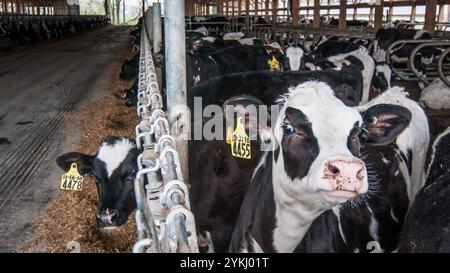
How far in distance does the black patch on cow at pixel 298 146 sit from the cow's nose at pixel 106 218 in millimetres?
1727

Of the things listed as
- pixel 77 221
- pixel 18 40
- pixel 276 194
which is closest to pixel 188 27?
pixel 18 40

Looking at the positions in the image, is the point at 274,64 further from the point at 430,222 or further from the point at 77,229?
the point at 430,222

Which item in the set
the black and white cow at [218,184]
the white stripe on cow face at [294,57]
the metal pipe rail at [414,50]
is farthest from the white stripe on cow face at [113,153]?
the white stripe on cow face at [294,57]

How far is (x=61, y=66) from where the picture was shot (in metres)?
15.1

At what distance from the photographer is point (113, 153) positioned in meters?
3.94

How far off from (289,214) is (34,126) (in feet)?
20.3

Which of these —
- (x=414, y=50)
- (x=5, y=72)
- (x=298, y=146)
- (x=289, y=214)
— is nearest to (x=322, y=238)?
(x=289, y=214)

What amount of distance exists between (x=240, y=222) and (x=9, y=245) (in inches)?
85.0

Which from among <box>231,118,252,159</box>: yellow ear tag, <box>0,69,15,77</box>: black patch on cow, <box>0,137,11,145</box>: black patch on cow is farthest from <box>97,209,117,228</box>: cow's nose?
<box>0,69,15,77</box>: black patch on cow

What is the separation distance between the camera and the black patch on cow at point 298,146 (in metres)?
2.41

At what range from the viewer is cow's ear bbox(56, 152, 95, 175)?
3781 mm

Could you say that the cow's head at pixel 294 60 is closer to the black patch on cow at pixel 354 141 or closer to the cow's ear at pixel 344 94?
the cow's ear at pixel 344 94

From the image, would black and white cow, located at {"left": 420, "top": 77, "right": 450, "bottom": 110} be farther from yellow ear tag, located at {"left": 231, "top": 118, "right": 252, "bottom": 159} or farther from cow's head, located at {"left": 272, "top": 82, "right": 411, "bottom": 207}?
yellow ear tag, located at {"left": 231, "top": 118, "right": 252, "bottom": 159}

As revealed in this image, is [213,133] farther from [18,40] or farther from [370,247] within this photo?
[18,40]
